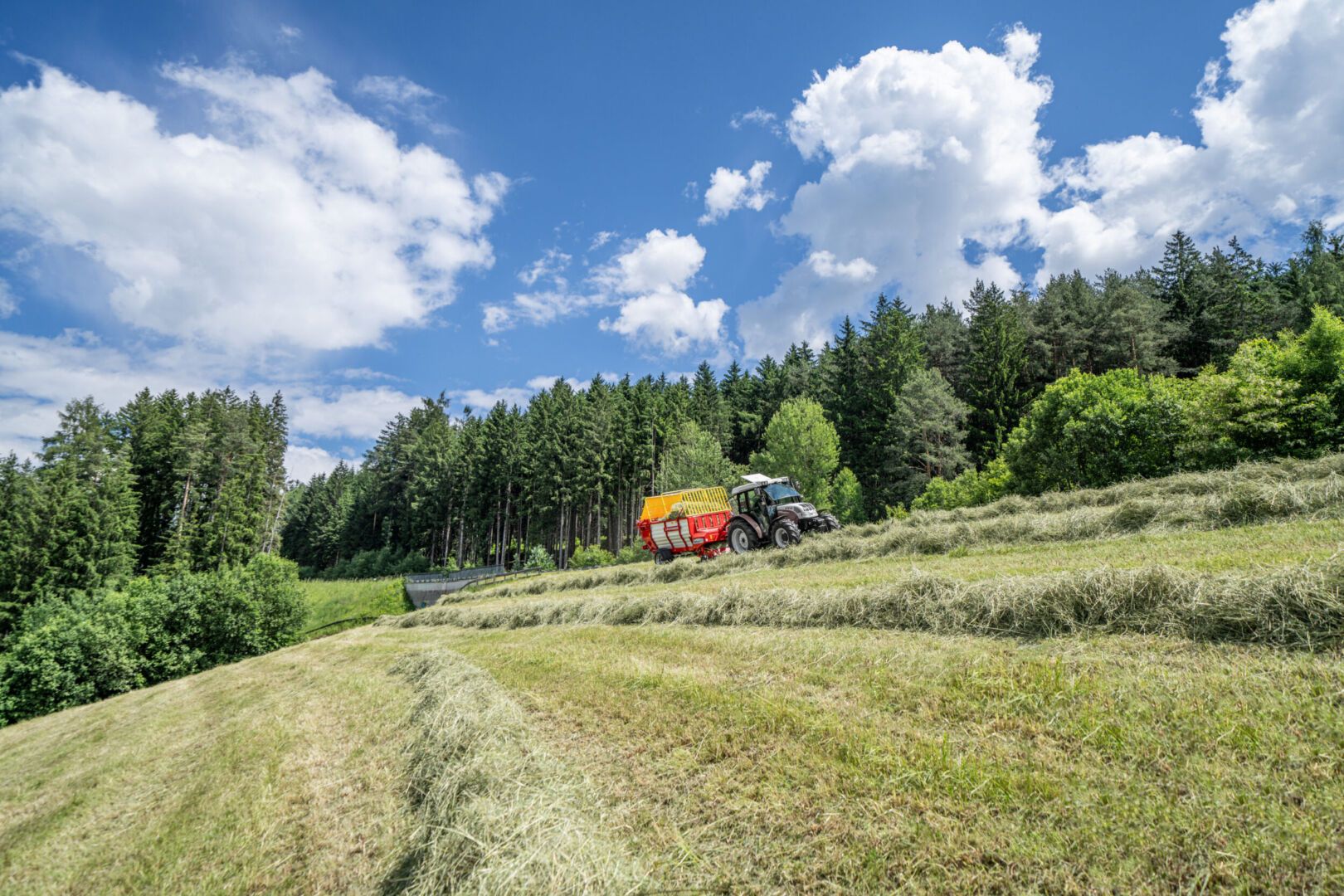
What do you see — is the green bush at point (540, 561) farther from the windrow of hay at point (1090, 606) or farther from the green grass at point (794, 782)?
the windrow of hay at point (1090, 606)

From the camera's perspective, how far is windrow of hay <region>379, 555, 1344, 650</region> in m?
3.94

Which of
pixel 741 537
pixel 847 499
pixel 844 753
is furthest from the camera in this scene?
pixel 847 499

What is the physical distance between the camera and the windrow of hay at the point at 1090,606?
12.9 feet

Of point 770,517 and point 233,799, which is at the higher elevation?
point 770,517

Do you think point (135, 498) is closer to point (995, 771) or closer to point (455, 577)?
point (455, 577)

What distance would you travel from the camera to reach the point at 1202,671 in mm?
3619

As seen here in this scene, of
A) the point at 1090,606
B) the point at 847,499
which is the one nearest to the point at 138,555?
the point at 847,499

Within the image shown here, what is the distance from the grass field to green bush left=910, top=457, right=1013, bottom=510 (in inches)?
653

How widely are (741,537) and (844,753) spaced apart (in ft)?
47.0

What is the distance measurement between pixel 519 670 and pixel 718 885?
5617 millimetres

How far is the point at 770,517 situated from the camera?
56.4 ft

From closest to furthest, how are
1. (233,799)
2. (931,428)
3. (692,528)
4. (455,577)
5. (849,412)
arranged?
(233,799)
(692,528)
(931,428)
(455,577)
(849,412)

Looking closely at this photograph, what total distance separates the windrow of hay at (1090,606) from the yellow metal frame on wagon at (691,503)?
1344cm

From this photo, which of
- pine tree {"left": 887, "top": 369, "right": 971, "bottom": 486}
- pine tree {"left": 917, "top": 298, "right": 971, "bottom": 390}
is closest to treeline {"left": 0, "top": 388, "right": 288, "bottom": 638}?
pine tree {"left": 887, "top": 369, "right": 971, "bottom": 486}
